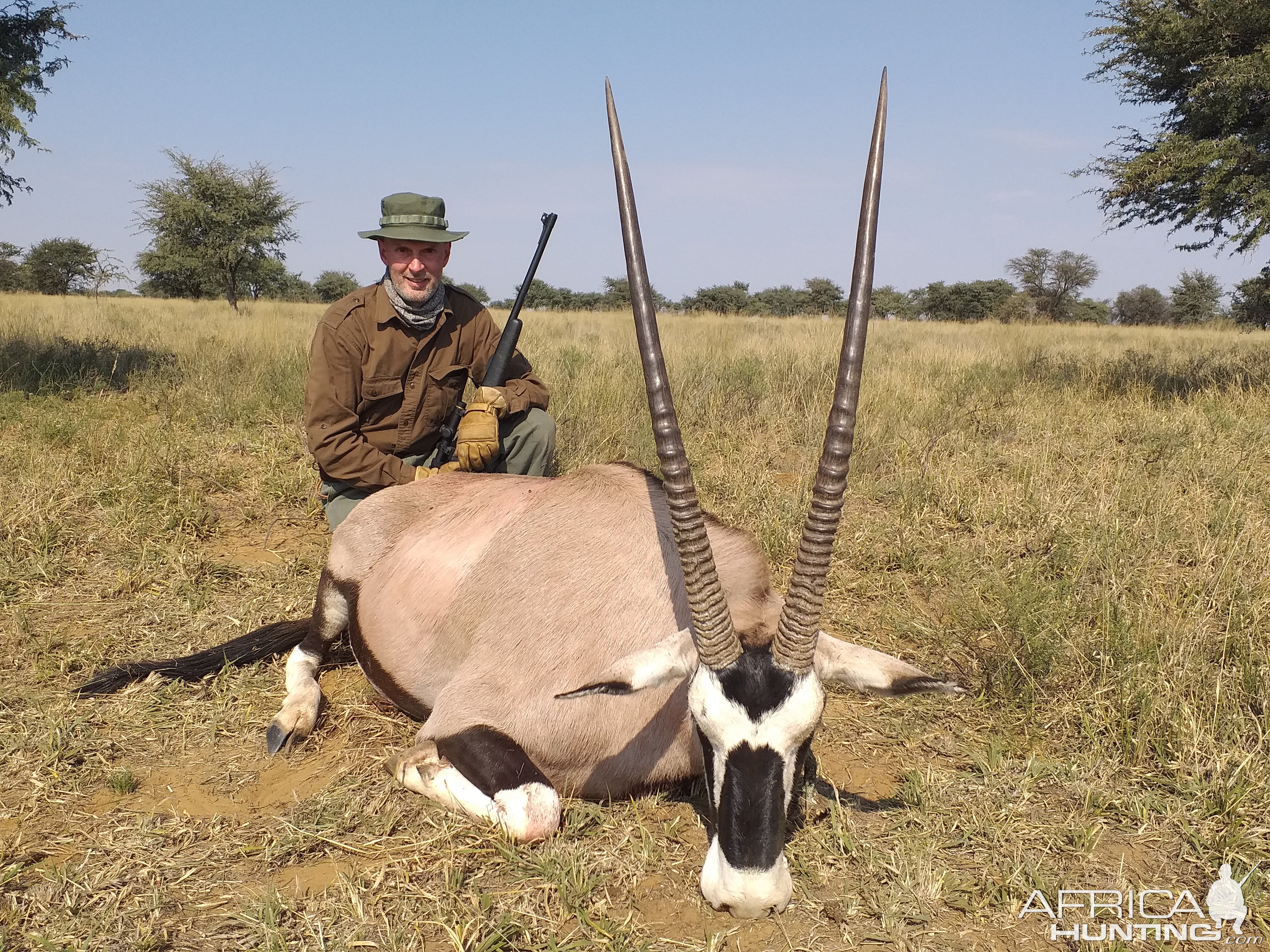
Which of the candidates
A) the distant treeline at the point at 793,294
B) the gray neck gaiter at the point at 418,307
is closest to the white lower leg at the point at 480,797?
the gray neck gaiter at the point at 418,307

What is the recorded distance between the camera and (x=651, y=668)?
2523mm

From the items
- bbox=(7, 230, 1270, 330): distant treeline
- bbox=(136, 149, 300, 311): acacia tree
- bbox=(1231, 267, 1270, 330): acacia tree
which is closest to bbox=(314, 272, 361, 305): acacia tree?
bbox=(7, 230, 1270, 330): distant treeline

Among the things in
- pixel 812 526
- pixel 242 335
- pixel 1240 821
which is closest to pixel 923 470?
pixel 1240 821

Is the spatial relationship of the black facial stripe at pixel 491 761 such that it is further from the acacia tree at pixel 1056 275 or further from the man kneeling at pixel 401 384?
the acacia tree at pixel 1056 275

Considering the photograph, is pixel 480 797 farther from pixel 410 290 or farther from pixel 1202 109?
pixel 1202 109

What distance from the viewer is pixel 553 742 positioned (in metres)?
2.84

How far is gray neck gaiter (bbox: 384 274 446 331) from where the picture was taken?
15.5ft

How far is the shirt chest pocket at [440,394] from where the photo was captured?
5027 millimetres

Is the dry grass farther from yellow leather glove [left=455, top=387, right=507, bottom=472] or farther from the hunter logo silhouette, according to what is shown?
yellow leather glove [left=455, top=387, right=507, bottom=472]

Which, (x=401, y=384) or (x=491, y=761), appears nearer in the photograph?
(x=491, y=761)

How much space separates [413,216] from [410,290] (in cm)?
41

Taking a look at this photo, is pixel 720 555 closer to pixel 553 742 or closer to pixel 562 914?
pixel 553 742

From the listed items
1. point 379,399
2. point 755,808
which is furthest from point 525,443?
point 755,808

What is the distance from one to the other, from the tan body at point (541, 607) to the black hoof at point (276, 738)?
1.46 ft
